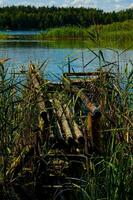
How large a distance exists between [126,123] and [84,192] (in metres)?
0.96

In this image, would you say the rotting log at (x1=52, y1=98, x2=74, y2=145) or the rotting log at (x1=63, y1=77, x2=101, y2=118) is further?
the rotting log at (x1=52, y1=98, x2=74, y2=145)

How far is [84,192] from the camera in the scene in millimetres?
4246

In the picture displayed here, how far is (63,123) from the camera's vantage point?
593cm

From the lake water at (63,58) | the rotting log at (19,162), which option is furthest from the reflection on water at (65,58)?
the rotting log at (19,162)

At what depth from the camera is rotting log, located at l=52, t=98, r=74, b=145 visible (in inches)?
213

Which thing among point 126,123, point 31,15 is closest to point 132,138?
point 126,123

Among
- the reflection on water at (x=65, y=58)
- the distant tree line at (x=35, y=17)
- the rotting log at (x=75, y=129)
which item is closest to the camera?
the rotting log at (x=75, y=129)

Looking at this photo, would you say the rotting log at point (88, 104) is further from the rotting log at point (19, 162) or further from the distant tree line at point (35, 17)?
the distant tree line at point (35, 17)

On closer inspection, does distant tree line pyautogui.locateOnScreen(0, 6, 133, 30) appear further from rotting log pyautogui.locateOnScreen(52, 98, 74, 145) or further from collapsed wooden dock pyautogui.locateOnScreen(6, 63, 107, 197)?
collapsed wooden dock pyautogui.locateOnScreen(6, 63, 107, 197)

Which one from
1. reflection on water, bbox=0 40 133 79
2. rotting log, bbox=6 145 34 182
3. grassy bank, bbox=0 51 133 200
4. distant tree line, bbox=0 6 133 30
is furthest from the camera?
distant tree line, bbox=0 6 133 30

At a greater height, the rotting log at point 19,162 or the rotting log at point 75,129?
the rotting log at point 75,129

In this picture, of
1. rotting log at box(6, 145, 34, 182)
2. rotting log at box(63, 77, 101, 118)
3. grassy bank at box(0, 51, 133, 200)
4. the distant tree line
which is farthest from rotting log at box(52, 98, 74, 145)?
the distant tree line

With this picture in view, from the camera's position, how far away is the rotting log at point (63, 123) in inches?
213

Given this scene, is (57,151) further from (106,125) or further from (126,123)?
(126,123)
